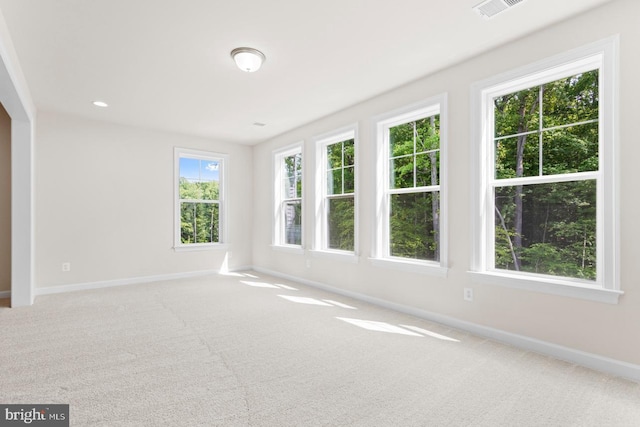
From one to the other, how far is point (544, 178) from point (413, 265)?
1.54 meters

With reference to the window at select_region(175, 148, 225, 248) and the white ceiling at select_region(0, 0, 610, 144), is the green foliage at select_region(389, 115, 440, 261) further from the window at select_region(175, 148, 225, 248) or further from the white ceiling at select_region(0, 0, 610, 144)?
the window at select_region(175, 148, 225, 248)

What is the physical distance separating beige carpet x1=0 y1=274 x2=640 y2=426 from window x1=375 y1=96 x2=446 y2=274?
80 centimetres

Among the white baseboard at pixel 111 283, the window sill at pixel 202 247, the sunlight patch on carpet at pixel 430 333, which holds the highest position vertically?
the window sill at pixel 202 247

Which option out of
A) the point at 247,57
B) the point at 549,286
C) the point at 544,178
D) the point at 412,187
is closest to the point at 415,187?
the point at 412,187

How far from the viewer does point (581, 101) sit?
2605mm

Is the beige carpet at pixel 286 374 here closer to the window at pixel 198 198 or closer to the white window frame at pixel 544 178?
the white window frame at pixel 544 178

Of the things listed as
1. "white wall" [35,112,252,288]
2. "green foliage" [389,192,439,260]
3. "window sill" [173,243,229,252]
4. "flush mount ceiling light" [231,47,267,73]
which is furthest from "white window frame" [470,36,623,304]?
"white wall" [35,112,252,288]

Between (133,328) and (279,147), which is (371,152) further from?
(133,328)

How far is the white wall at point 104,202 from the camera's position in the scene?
4.76m

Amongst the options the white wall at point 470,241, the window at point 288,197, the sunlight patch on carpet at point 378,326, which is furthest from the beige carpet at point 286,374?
the window at point 288,197

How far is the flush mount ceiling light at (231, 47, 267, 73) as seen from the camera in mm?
2971

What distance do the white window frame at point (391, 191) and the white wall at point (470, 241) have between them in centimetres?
7

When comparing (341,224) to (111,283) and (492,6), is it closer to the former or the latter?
(492,6)

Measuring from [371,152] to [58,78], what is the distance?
3.68 metres
